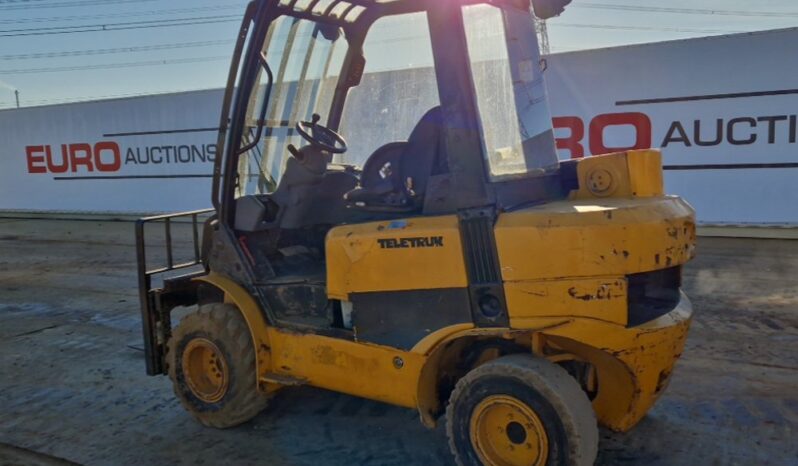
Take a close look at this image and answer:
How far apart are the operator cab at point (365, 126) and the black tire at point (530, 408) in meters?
0.79

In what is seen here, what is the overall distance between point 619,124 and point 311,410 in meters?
8.70

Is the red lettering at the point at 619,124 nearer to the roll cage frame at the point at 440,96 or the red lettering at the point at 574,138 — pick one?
the red lettering at the point at 574,138

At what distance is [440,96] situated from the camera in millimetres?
3371

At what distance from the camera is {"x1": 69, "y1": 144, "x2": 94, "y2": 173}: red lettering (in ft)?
58.8

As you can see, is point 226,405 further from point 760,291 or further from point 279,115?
point 760,291

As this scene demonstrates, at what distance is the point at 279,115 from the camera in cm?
441

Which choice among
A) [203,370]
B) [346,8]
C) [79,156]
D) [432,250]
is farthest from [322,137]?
[79,156]

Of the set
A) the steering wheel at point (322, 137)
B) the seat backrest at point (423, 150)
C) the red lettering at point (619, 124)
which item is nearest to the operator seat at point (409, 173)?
the seat backrest at point (423, 150)

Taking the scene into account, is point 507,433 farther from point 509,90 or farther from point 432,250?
point 509,90

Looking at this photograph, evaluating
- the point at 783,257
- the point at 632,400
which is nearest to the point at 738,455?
the point at 632,400

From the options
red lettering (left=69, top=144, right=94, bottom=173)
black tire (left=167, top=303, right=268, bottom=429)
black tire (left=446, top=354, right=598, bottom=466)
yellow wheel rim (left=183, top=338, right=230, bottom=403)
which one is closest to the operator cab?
black tire (left=167, top=303, right=268, bottom=429)

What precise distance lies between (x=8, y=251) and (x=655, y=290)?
41.6 feet

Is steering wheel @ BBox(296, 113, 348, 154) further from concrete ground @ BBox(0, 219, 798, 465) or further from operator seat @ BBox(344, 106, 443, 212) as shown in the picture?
concrete ground @ BBox(0, 219, 798, 465)

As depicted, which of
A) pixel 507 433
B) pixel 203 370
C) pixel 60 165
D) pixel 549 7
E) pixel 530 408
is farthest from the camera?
pixel 60 165
